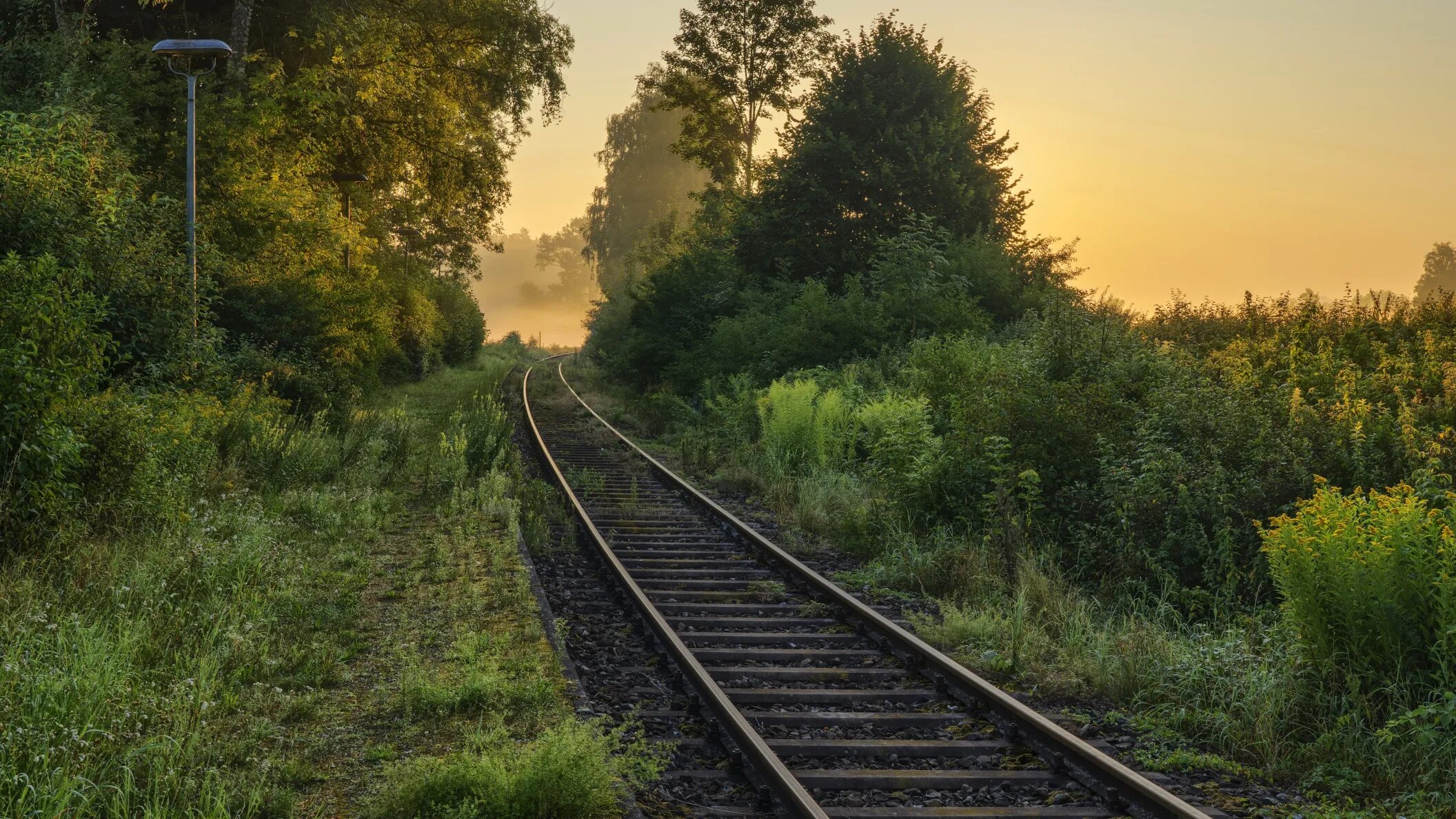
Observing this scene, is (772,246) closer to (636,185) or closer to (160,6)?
(160,6)

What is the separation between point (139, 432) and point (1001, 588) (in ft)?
25.5

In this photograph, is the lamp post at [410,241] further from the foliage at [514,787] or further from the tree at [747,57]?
the foliage at [514,787]

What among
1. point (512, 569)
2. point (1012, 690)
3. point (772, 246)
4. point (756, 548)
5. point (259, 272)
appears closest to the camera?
point (1012, 690)

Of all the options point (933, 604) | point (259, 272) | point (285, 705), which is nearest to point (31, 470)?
point (285, 705)

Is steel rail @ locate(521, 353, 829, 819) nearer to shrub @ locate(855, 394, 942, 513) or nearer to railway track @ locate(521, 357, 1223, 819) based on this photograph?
railway track @ locate(521, 357, 1223, 819)

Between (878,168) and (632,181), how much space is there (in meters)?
48.3

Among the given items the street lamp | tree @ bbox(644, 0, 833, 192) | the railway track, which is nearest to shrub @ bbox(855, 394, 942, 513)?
the railway track

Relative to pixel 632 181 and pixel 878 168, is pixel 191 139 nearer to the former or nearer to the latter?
pixel 878 168

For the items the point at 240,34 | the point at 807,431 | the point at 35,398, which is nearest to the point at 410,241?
the point at 240,34

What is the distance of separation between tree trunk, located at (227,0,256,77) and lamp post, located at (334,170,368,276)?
14.2 feet

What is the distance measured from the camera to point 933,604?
8969 mm

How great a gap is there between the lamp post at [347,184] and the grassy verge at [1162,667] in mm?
17814

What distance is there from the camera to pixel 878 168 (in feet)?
91.3

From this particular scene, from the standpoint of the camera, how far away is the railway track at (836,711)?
511 centimetres
